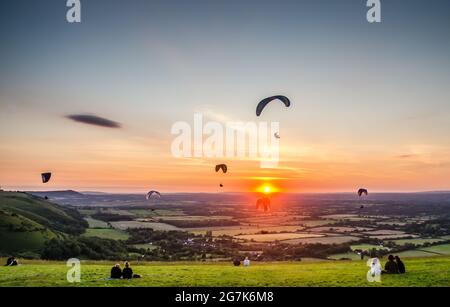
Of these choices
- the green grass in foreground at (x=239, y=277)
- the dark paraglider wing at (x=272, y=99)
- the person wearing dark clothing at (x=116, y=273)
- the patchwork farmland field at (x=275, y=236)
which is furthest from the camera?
the patchwork farmland field at (x=275, y=236)

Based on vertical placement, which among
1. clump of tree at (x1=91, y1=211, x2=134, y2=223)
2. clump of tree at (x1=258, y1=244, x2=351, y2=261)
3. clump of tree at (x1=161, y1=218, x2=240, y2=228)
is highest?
clump of tree at (x1=91, y1=211, x2=134, y2=223)

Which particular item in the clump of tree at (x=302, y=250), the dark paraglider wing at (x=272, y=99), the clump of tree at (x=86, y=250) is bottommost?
the clump of tree at (x=86, y=250)

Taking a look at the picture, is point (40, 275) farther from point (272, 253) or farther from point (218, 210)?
point (218, 210)

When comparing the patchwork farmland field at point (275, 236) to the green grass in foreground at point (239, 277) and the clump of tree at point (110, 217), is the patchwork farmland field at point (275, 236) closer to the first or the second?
A: the clump of tree at point (110, 217)

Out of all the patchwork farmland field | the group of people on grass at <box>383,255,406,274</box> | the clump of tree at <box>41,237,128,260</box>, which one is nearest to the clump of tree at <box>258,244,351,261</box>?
the patchwork farmland field

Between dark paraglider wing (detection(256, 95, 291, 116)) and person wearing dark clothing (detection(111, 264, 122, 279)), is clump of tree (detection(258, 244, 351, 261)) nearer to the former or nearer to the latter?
dark paraglider wing (detection(256, 95, 291, 116))

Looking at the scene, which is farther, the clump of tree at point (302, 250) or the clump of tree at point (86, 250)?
the clump of tree at point (86, 250)


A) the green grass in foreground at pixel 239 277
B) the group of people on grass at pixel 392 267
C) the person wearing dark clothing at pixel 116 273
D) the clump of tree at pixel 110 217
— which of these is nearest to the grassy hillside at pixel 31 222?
the clump of tree at pixel 110 217
